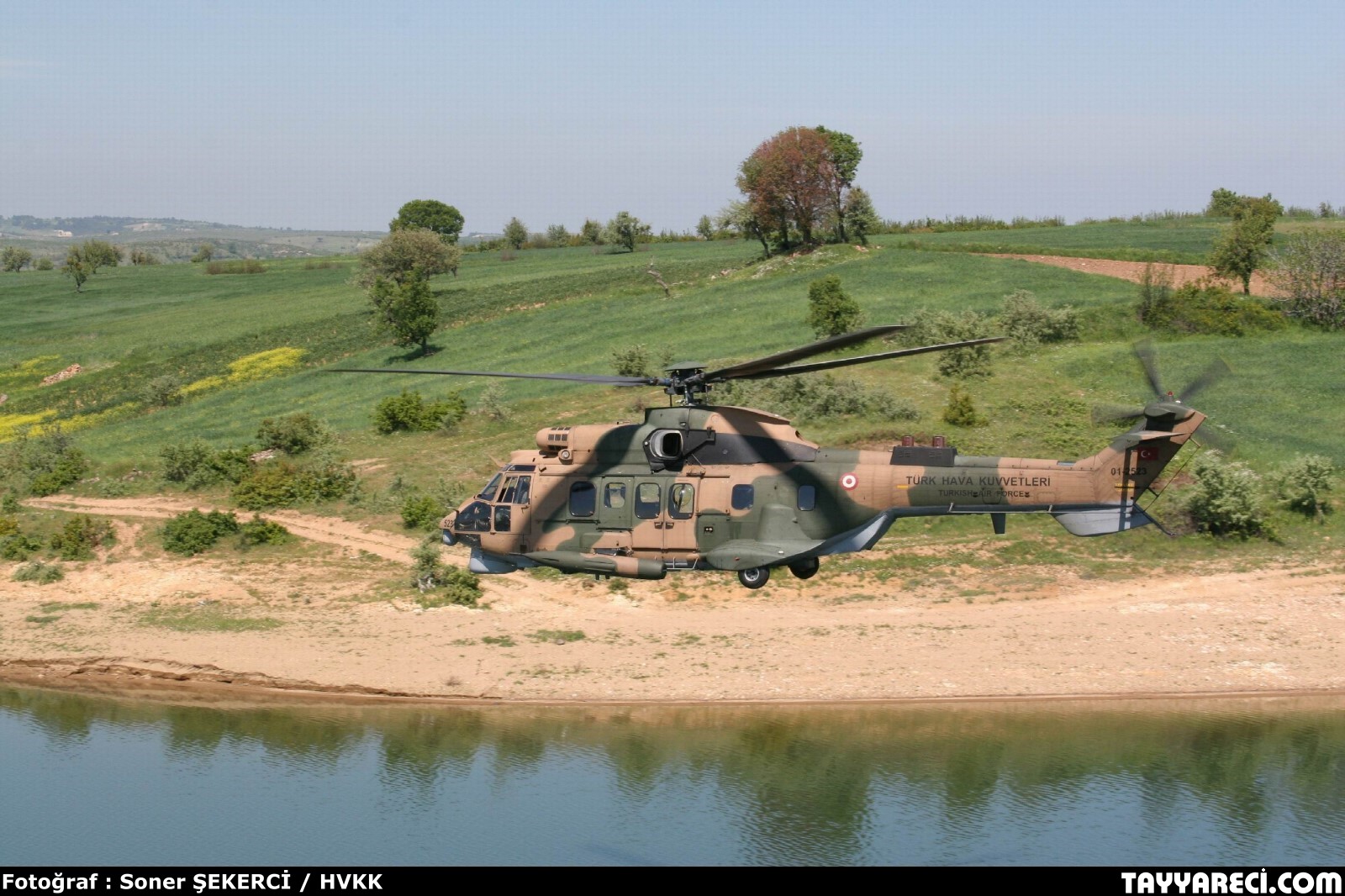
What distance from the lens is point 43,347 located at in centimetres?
9256

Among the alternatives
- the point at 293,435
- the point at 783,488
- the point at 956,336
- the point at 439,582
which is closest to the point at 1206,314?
the point at 956,336

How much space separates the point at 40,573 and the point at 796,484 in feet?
95.8

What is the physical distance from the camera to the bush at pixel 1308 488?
3862cm

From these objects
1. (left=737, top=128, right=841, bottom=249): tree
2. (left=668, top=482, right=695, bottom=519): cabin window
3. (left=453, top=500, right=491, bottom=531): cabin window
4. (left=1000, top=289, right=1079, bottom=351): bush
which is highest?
(left=737, top=128, right=841, bottom=249): tree

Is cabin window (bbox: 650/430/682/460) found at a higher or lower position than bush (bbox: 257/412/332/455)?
higher

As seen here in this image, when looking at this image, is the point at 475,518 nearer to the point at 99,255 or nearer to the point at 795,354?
the point at 795,354

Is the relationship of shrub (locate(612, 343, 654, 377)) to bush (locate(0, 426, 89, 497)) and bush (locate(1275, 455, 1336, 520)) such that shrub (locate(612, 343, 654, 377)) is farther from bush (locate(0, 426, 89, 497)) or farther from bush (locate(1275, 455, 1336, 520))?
bush (locate(1275, 455, 1336, 520))

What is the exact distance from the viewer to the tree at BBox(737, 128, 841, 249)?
83.6 m

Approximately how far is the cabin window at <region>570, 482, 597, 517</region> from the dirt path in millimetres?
53654

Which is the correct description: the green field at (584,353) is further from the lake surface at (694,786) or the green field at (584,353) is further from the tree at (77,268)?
the lake surface at (694,786)

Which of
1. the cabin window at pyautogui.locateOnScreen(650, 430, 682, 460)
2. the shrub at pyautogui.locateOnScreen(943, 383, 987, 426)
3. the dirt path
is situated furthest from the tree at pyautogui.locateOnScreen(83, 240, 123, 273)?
the cabin window at pyautogui.locateOnScreen(650, 430, 682, 460)

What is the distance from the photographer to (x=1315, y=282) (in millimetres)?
59938

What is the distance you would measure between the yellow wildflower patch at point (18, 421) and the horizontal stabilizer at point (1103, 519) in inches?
2307

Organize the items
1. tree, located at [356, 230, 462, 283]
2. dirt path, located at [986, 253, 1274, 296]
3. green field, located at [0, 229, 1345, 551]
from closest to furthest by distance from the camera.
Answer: green field, located at [0, 229, 1345, 551], dirt path, located at [986, 253, 1274, 296], tree, located at [356, 230, 462, 283]
